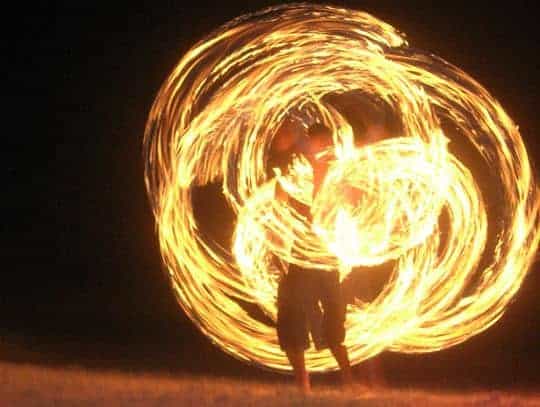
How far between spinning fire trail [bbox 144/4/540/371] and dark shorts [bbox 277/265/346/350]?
57cm

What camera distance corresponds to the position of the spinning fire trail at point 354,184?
9.45 m

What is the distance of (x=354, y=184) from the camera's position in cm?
934

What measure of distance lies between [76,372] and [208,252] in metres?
1.16

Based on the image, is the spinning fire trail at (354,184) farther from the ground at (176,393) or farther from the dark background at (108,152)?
A: the dark background at (108,152)

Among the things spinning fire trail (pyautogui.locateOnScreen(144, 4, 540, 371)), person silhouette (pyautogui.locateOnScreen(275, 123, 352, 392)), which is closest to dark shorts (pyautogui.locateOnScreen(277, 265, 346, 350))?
person silhouette (pyautogui.locateOnScreen(275, 123, 352, 392))

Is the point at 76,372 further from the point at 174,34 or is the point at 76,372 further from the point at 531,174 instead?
the point at 174,34

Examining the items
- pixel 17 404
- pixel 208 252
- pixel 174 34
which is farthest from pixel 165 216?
pixel 174 34

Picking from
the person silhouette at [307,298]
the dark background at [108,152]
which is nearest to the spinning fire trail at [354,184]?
the person silhouette at [307,298]

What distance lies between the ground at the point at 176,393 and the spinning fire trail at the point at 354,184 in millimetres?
585

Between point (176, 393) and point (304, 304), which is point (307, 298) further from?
point (176, 393)

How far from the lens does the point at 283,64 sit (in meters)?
9.73

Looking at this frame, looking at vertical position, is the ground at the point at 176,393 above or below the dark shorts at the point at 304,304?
below

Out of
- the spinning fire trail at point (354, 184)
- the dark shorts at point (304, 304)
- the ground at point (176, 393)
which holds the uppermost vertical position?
the spinning fire trail at point (354, 184)

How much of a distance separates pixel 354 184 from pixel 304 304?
1016 millimetres
